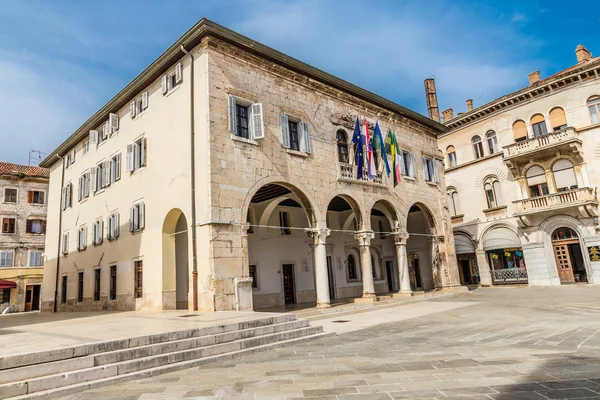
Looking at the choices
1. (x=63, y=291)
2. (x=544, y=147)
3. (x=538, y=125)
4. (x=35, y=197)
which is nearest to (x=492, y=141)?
(x=538, y=125)

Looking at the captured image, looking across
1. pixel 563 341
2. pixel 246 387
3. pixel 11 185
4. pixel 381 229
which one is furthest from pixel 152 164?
pixel 11 185

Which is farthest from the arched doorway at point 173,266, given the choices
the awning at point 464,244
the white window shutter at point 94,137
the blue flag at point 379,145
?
the awning at point 464,244

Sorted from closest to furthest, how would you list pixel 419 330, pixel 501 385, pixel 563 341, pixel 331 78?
pixel 501 385, pixel 563 341, pixel 419 330, pixel 331 78

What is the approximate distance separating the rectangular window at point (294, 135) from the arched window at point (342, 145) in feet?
7.54

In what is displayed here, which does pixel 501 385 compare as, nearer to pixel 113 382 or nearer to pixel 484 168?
pixel 113 382

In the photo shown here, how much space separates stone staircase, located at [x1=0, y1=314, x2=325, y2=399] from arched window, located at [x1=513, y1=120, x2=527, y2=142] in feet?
75.8

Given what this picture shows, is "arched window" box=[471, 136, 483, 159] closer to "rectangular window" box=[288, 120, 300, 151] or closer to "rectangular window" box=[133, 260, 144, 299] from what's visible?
"rectangular window" box=[288, 120, 300, 151]

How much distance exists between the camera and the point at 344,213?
23.4m

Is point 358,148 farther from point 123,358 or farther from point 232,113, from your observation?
point 123,358

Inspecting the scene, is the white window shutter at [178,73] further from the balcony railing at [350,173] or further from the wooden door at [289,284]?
the wooden door at [289,284]

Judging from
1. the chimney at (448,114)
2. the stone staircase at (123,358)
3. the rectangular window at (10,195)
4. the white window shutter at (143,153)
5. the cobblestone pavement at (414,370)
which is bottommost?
the cobblestone pavement at (414,370)

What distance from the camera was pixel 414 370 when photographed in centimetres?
541

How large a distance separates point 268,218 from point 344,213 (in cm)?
636

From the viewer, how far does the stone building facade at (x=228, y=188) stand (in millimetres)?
13000
